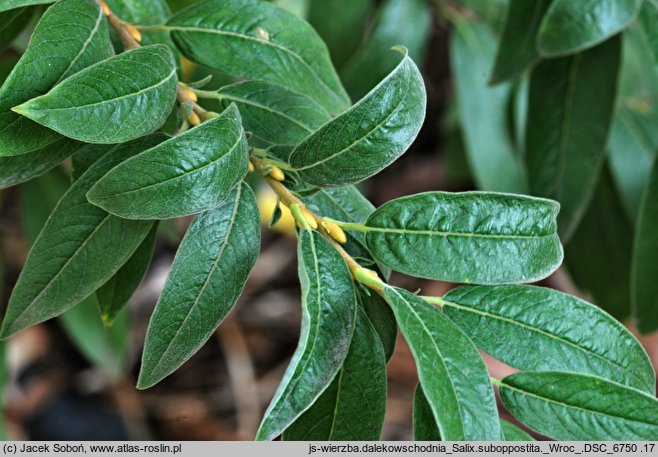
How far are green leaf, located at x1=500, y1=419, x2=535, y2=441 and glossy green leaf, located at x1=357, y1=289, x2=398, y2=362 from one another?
0.09 metres

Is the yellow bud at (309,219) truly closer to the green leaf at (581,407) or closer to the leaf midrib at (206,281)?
the leaf midrib at (206,281)

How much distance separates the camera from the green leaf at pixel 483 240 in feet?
1.53

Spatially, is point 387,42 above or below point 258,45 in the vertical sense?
below

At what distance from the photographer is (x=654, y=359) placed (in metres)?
1.94

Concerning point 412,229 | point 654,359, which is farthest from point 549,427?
point 654,359

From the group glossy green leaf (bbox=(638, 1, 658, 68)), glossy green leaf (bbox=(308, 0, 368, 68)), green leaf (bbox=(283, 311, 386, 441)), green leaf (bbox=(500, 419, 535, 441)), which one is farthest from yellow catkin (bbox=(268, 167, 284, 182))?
glossy green leaf (bbox=(308, 0, 368, 68))

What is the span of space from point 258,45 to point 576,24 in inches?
12.9

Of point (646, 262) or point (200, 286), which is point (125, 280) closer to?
point (200, 286)

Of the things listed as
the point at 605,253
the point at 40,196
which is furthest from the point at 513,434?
the point at 40,196

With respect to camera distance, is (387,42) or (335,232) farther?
(387,42)

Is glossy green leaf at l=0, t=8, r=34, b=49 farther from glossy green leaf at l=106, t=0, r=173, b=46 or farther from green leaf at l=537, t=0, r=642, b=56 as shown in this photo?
green leaf at l=537, t=0, r=642, b=56

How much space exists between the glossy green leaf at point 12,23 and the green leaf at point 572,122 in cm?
57

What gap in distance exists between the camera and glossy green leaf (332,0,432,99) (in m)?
1.14

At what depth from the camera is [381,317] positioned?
524mm
